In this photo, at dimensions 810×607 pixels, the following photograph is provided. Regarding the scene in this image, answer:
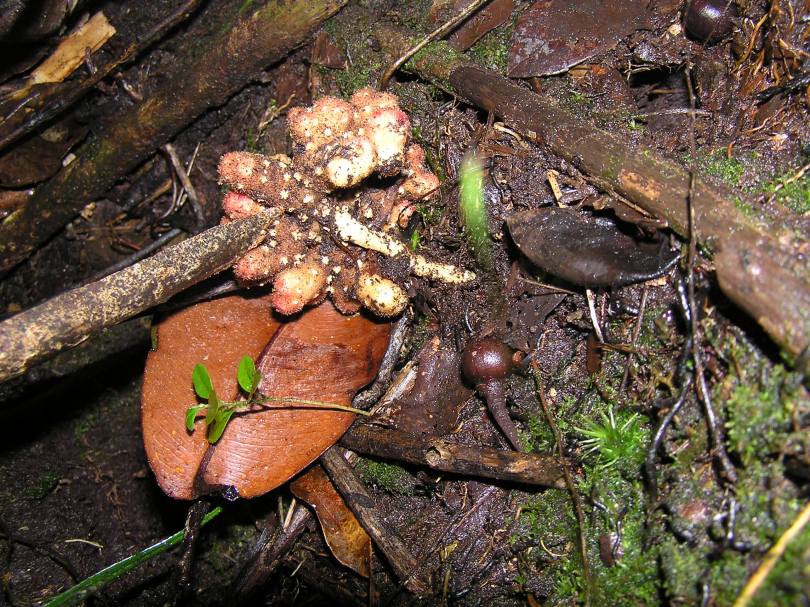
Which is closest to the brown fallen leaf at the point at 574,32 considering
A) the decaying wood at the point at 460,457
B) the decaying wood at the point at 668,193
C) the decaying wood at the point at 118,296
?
the decaying wood at the point at 668,193

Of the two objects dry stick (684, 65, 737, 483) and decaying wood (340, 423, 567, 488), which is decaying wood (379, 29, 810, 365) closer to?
dry stick (684, 65, 737, 483)

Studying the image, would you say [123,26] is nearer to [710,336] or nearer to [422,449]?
[422,449]

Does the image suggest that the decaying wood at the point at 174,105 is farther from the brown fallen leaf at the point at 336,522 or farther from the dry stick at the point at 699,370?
the brown fallen leaf at the point at 336,522

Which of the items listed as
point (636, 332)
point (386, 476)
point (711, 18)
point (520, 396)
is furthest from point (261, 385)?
point (711, 18)

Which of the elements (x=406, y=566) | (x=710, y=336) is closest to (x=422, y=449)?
(x=406, y=566)

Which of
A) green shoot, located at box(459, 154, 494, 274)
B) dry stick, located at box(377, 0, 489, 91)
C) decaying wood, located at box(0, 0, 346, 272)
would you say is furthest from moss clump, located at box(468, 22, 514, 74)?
decaying wood, located at box(0, 0, 346, 272)

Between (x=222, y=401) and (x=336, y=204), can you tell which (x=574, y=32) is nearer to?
(x=336, y=204)
